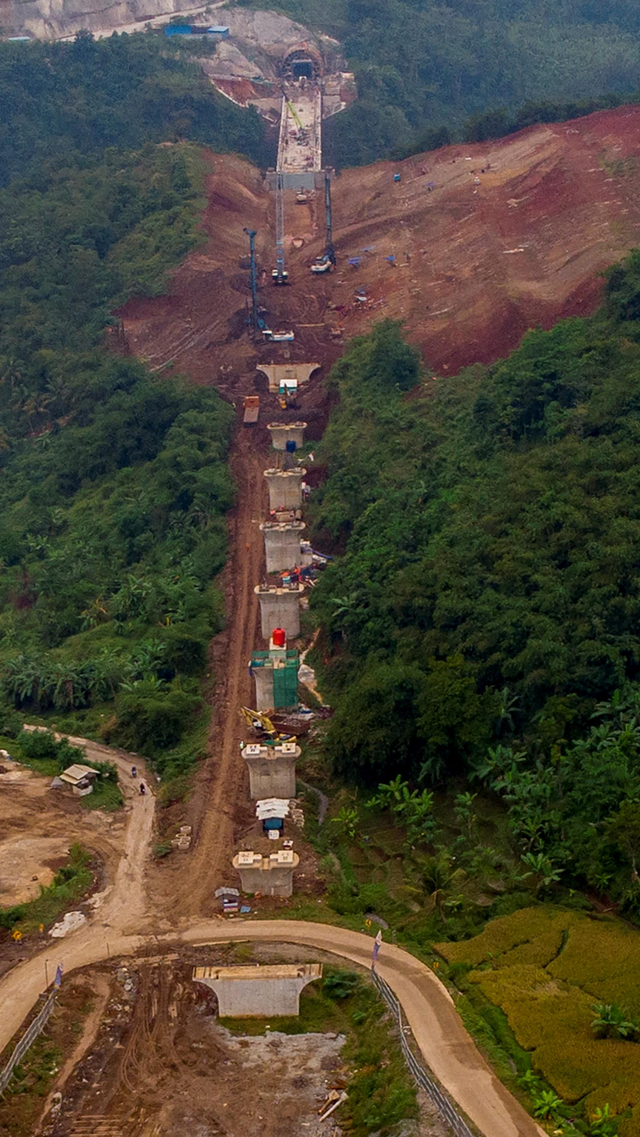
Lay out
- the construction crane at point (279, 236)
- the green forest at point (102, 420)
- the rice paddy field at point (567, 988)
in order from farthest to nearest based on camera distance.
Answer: the construction crane at point (279, 236) < the green forest at point (102, 420) < the rice paddy field at point (567, 988)

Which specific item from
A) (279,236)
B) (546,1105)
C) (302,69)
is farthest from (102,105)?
(546,1105)

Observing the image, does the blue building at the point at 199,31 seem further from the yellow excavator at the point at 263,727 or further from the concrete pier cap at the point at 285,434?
the yellow excavator at the point at 263,727

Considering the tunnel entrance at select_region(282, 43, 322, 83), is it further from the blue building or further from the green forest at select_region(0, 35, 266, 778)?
the green forest at select_region(0, 35, 266, 778)

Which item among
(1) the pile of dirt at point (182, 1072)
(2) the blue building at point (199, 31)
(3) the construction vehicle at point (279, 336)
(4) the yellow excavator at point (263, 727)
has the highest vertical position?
(2) the blue building at point (199, 31)

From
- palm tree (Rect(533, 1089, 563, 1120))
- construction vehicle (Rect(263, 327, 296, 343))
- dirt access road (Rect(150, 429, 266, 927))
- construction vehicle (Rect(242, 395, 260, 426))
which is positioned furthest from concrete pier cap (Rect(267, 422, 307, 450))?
palm tree (Rect(533, 1089, 563, 1120))

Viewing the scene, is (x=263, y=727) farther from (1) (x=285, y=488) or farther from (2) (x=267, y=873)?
(1) (x=285, y=488)

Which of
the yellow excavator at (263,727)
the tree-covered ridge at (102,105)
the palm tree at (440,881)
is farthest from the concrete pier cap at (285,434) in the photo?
the tree-covered ridge at (102,105)

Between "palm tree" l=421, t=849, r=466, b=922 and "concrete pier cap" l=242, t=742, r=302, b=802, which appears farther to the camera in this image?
"concrete pier cap" l=242, t=742, r=302, b=802

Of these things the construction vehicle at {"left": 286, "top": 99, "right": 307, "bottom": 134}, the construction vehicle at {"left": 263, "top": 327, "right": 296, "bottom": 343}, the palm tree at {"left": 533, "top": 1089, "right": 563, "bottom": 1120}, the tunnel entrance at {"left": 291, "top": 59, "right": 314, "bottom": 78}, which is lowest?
the palm tree at {"left": 533, "top": 1089, "right": 563, "bottom": 1120}
